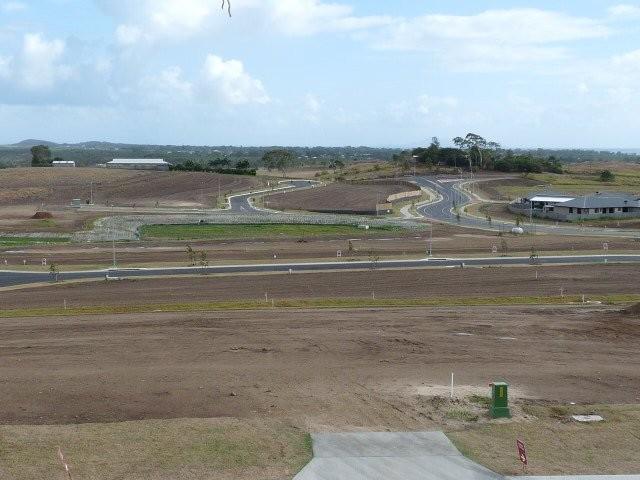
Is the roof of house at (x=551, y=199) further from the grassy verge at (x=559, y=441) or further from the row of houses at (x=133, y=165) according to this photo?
the row of houses at (x=133, y=165)

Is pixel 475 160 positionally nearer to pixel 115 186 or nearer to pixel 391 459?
pixel 115 186

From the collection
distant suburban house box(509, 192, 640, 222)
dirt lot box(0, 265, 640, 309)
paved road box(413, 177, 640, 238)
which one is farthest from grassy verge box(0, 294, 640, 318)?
distant suburban house box(509, 192, 640, 222)

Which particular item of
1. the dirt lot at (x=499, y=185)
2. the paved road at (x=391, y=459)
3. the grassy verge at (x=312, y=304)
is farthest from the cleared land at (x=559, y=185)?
the paved road at (x=391, y=459)

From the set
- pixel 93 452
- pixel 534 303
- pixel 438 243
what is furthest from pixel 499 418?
pixel 438 243

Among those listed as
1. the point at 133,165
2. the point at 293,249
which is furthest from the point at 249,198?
the point at 133,165

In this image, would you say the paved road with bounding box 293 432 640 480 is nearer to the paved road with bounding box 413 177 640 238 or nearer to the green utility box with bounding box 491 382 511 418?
the green utility box with bounding box 491 382 511 418

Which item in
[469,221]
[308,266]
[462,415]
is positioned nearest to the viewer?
[462,415]
